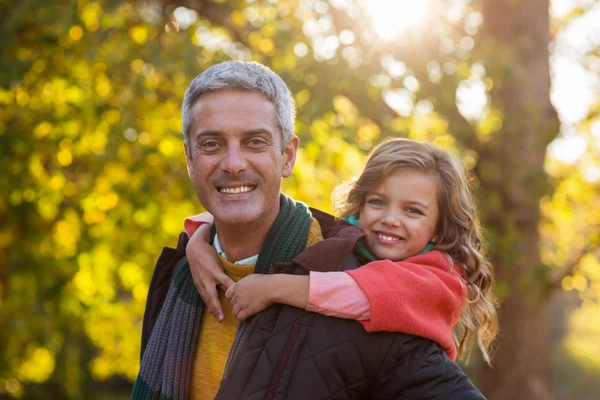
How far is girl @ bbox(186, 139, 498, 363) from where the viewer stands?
1.92 meters

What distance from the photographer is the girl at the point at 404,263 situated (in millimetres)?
1919

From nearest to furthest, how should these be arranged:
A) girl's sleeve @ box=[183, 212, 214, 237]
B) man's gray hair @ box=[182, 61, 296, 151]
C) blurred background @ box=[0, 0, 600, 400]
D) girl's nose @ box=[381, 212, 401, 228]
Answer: man's gray hair @ box=[182, 61, 296, 151]
girl's nose @ box=[381, 212, 401, 228]
girl's sleeve @ box=[183, 212, 214, 237]
blurred background @ box=[0, 0, 600, 400]

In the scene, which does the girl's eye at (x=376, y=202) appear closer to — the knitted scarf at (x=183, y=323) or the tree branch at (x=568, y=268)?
the knitted scarf at (x=183, y=323)

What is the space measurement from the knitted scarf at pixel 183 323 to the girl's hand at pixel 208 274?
88 mm

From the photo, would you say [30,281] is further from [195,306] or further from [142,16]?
[195,306]

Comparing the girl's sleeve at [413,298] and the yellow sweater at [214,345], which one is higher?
the girl's sleeve at [413,298]

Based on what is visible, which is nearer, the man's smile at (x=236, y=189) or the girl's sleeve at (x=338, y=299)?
the girl's sleeve at (x=338, y=299)

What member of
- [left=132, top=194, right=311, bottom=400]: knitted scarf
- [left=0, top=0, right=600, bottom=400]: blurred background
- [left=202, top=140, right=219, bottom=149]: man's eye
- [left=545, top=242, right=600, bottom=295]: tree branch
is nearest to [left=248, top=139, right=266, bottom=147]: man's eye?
[left=202, top=140, right=219, bottom=149]: man's eye

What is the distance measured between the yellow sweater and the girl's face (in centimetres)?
20

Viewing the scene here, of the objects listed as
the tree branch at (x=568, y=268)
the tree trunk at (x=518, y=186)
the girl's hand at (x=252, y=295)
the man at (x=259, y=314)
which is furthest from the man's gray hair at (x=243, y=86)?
the tree branch at (x=568, y=268)

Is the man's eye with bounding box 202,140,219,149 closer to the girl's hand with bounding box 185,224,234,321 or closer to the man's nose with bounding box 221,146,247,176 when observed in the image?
the man's nose with bounding box 221,146,247,176

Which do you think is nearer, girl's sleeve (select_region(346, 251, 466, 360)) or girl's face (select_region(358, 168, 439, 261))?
girl's sleeve (select_region(346, 251, 466, 360))

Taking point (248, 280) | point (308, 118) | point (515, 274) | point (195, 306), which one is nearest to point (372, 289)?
point (248, 280)

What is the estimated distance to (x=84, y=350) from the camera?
14.9 m
